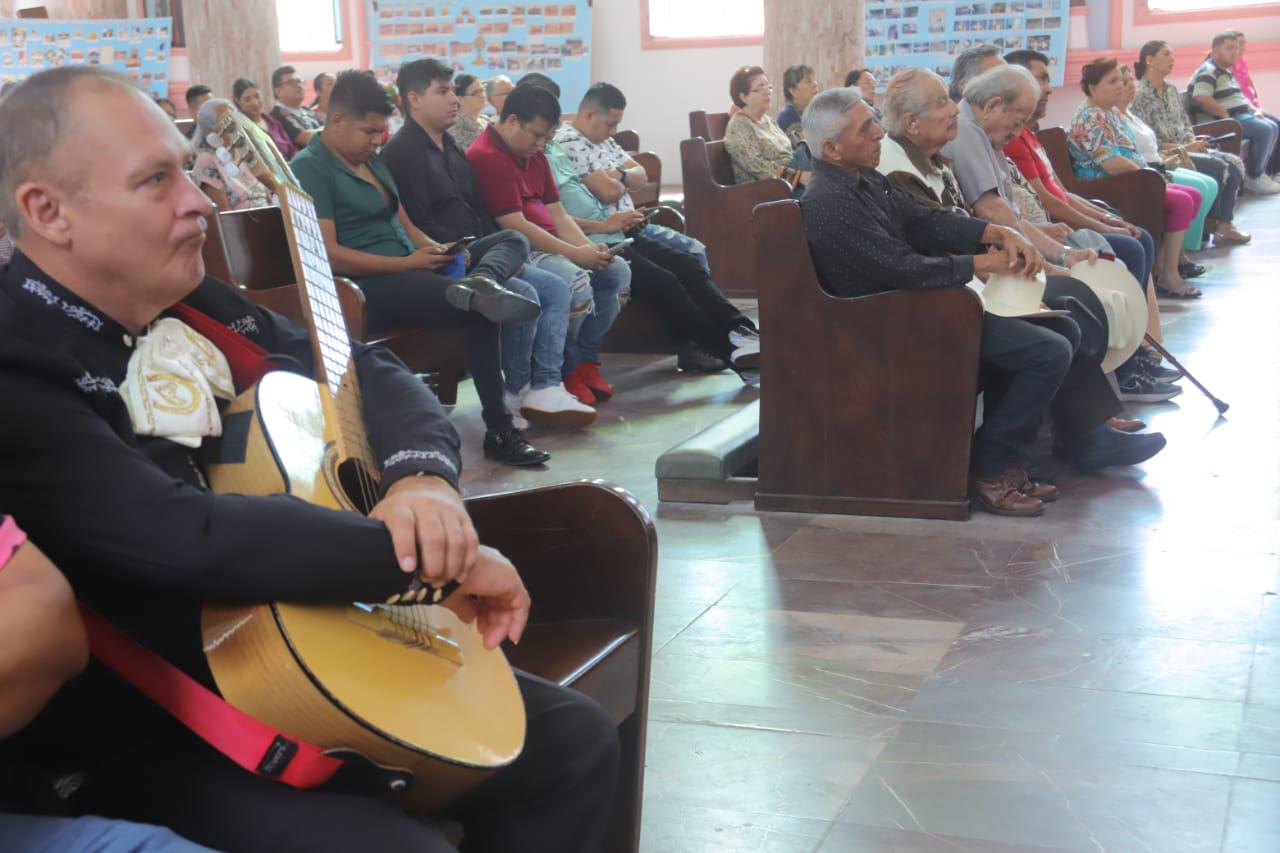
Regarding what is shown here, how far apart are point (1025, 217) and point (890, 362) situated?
1.34m

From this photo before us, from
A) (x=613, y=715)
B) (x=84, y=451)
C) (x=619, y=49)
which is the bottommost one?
(x=613, y=715)

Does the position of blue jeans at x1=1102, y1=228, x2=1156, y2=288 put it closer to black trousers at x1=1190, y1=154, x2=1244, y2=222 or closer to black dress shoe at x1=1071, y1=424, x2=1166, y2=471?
black dress shoe at x1=1071, y1=424, x2=1166, y2=471

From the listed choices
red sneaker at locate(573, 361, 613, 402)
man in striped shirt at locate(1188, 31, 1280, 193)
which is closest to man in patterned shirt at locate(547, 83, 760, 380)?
red sneaker at locate(573, 361, 613, 402)

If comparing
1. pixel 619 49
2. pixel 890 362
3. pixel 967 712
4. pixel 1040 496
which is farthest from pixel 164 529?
pixel 619 49

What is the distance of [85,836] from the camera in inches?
41.7

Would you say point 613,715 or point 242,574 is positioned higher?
point 242,574

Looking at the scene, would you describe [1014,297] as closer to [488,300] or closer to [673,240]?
[488,300]

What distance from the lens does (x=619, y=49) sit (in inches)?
532

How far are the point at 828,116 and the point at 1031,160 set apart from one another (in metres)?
1.85

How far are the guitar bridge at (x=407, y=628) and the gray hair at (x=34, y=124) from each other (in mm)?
478

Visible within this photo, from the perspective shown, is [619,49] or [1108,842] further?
[619,49]

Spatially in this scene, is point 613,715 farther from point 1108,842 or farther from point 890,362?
point 890,362

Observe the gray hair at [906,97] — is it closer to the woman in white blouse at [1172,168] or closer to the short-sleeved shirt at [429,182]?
the short-sleeved shirt at [429,182]

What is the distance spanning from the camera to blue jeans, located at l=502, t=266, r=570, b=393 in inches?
183
